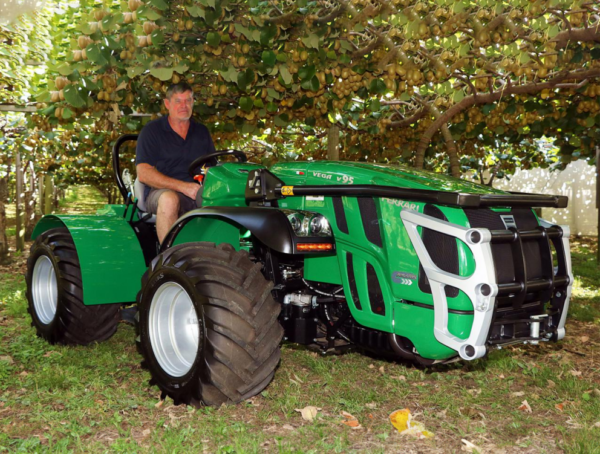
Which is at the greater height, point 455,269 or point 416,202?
point 416,202

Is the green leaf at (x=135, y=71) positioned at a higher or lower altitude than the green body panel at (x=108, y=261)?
higher

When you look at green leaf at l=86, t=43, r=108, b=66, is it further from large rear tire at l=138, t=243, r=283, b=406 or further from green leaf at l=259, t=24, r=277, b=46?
large rear tire at l=138, t=243, r=283, b=406

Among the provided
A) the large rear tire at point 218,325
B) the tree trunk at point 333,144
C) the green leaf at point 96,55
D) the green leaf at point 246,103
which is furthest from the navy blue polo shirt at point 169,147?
the tree trunk at point 333,144

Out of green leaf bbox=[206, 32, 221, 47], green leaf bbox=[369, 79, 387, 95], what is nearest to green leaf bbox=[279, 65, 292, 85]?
green leaf bbox=[206, 32, 221, 47]

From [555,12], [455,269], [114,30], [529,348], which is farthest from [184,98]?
[529,348]

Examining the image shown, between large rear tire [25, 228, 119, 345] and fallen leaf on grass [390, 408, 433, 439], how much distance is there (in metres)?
2.46

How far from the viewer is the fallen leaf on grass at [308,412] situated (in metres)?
3.61

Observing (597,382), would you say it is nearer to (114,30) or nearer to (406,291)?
(406,291)

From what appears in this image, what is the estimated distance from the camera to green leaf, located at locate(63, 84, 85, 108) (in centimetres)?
566

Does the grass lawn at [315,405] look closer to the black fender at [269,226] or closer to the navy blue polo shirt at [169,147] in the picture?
the black fender at [269,226]

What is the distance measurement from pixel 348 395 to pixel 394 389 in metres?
0.35

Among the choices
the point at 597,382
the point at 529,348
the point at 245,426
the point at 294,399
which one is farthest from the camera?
the point at 529,348

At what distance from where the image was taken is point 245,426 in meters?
3.41

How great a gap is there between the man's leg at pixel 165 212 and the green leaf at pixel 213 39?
1.78m
